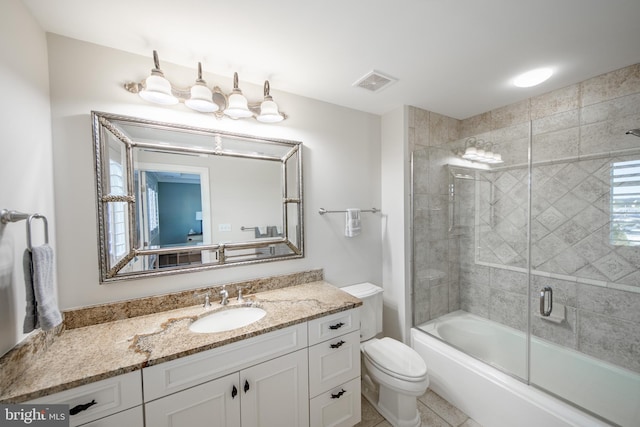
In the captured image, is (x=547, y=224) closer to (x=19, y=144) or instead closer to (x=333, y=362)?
(x=333, y=362)

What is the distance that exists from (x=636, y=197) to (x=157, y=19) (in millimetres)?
3093

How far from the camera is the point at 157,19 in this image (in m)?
1.15

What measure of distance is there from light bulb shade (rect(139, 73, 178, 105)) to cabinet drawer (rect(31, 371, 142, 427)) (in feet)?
4.43

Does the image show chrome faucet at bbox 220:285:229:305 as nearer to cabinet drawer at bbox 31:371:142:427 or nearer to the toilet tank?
cabinet drawer at bbox 31:371:142:427

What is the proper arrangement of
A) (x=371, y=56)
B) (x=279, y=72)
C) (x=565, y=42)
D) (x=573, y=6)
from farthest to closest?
(x=279, y=72), (x=371, y=56), (x=565, y=42), (x=573, y=6)

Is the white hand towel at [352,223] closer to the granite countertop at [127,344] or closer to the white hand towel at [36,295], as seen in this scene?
the granite countertop at [127,344]

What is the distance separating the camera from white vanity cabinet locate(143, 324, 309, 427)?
1020mm

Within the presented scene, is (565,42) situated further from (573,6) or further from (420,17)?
(420,17)

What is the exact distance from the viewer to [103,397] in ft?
3.02

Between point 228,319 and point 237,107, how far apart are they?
1.34 meters

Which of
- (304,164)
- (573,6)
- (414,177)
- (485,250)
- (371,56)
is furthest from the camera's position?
(485,250)

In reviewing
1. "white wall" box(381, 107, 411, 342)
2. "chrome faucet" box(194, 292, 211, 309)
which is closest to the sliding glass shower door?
"white wall" box(381, 107, 411, 342)

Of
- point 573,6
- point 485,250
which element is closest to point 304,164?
point 573,6

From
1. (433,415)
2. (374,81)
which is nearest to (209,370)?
(433,415)
